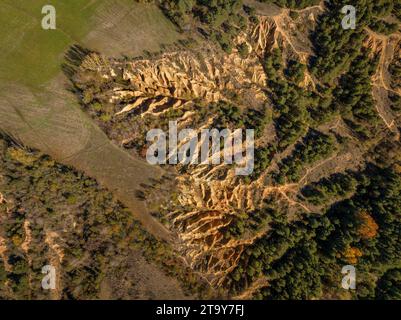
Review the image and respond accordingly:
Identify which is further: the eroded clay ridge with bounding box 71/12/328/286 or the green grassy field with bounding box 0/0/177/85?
the eroded clay ridge with bounding box 71/12/328/286

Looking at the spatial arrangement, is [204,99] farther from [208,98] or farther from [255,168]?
[255,168]

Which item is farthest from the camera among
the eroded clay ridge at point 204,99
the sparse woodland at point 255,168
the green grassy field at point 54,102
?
the eroded clay ridge at point 204,99

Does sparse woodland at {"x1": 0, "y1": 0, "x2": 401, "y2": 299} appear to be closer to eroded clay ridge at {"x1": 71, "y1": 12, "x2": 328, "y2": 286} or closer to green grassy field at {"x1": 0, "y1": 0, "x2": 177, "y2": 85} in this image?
eroded clay ridge at {"x1": 71, "y1": 12, "x2": 328, "y2": 286}

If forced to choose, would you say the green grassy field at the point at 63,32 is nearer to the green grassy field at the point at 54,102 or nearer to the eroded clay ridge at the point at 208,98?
the green grassy field at the point at 54,102

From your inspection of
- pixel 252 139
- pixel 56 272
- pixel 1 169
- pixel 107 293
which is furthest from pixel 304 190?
pixel 1 169

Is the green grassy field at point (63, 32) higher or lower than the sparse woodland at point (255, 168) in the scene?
higher

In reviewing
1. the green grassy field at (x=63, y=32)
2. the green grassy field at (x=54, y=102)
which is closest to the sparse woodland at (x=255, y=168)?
the green grassy field at (x=54, y=102)

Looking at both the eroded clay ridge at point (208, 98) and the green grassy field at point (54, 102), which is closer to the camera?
the green grassy field at point (54, 102)

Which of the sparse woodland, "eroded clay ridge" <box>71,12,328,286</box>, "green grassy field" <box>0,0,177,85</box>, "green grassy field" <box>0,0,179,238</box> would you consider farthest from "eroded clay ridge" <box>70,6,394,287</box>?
"green grassy field" <box>0,0,179,238</box>
